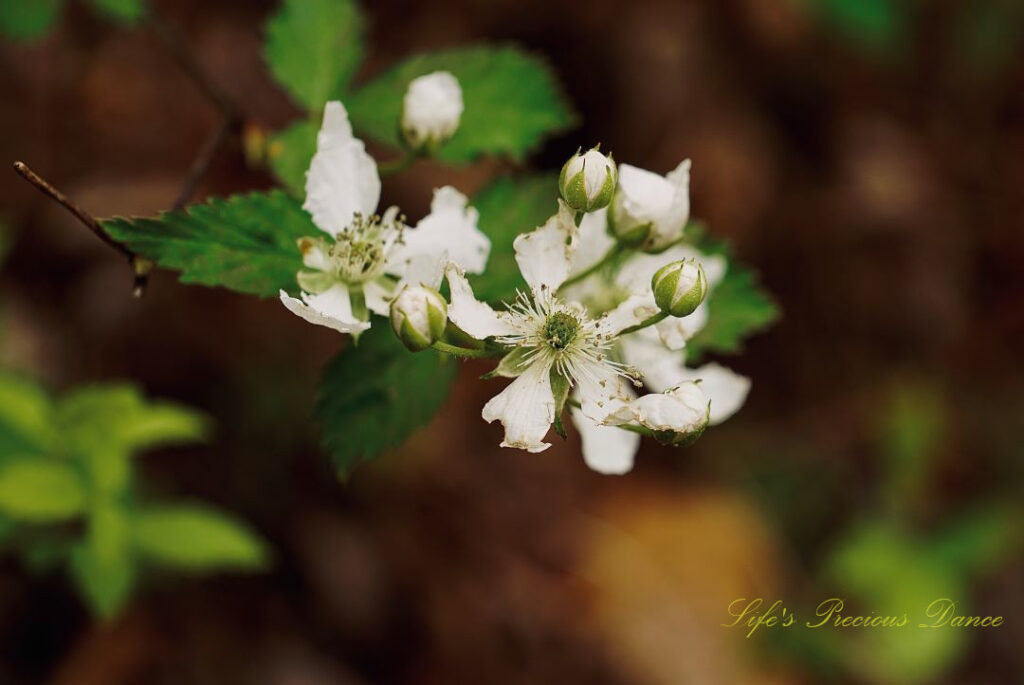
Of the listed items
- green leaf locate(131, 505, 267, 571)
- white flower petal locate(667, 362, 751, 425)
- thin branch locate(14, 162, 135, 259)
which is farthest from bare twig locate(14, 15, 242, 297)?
white flower petal locate(667, 362, 751, 425)

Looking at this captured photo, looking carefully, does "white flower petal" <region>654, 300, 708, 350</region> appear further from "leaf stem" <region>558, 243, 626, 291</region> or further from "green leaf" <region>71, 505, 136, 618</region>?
"green leaf" <region>71, 505, 136, 618</region>

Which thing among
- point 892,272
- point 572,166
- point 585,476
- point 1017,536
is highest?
point 892,272

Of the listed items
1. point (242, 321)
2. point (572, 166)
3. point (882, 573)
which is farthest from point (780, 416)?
point (572, 166)

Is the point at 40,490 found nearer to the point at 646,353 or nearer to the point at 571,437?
the point at 646,353

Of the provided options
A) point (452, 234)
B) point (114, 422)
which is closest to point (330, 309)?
point (452, 234)

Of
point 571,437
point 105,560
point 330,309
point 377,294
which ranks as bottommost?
point 105,560

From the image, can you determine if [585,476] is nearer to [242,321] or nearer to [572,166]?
[242,321]

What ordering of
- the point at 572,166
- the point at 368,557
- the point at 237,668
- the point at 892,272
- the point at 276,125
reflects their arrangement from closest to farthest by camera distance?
the point at 572,166
the point at 237,668
the point at 368,557
the point at 276,125
the point at 892,272
